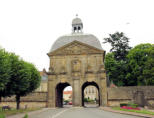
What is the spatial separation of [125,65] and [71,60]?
54.8 ft

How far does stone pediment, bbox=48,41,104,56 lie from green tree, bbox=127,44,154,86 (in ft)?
39.0

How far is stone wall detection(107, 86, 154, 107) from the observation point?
32.8 metres

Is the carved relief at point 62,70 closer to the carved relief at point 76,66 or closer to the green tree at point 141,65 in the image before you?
the carved relief at point 76,66

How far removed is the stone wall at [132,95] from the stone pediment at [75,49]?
9.00 meters

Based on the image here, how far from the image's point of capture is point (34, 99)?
116 ft

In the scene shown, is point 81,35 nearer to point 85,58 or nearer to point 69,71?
point 85,58

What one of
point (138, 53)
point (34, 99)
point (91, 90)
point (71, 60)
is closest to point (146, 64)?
point (138, 53)

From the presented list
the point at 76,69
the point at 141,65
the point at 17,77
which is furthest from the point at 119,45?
the point at 17,77

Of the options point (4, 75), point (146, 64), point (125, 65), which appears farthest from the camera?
point (125, 65)

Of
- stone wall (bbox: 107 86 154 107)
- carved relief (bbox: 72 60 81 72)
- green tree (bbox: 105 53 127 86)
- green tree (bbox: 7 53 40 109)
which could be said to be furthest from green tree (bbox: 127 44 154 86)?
green tree (bbox: 7 53 40 109)

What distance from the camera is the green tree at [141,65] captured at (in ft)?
128

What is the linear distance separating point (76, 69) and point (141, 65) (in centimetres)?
1705

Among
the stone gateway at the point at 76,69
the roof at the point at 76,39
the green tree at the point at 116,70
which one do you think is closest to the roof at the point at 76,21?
the roof at the point at 76,39

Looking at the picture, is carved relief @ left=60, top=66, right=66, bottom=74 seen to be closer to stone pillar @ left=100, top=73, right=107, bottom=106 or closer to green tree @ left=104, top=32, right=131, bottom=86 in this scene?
stone pillar @ left=100, top=73, right=107, bottom=106
